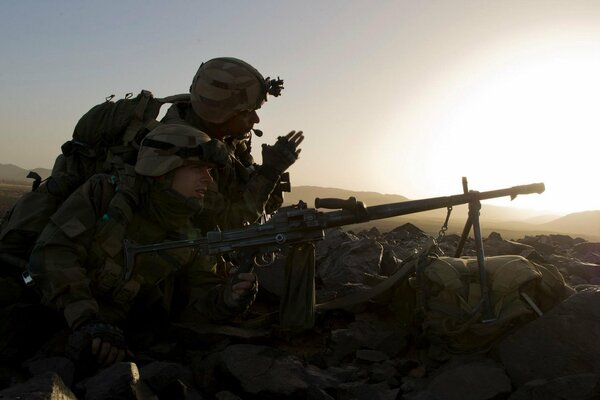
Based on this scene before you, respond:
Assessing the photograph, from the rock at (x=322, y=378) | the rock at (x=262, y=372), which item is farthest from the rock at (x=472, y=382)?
the rock at (x=262, y=372)

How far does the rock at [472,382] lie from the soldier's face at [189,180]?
2.69 metres

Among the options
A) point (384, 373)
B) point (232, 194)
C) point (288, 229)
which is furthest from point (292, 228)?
point (232, 194)

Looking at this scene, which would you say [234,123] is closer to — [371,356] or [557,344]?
[371,356]

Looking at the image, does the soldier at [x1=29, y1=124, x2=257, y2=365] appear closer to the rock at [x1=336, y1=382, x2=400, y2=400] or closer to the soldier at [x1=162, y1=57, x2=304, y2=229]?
the soldier at [x1=162, y1=57, x2=304, y2=229]

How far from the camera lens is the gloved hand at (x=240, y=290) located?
4.32m

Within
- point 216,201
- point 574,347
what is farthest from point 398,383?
point 216,201

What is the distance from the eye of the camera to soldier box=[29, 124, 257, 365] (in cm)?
375

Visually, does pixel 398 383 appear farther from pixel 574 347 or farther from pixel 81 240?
pixel 81 240

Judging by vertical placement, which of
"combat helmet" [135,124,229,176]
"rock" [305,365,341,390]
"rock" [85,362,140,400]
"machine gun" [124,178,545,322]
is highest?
"combat helmet" [135,124,229,176]

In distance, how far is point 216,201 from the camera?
5445 mm

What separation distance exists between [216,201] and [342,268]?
2336 mm

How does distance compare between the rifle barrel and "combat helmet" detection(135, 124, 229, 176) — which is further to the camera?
the rifle barrel

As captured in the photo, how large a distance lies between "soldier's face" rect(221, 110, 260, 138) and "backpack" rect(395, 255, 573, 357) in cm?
313

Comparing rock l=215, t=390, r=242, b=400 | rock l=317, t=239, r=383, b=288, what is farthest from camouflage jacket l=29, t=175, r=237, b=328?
rock l=317, t=239, r=383, b=288
